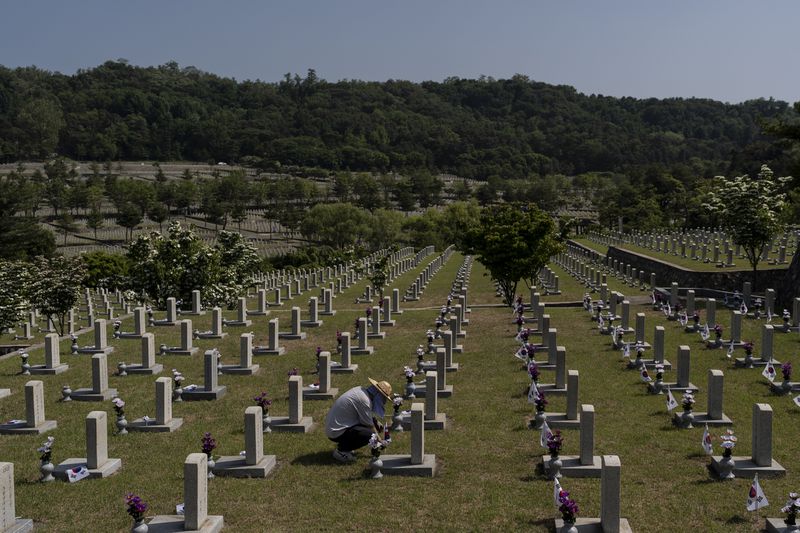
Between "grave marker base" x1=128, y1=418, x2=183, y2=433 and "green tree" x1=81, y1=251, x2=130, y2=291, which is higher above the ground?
"grave marker base" x1=128, y1=418, x2=183, y2=433

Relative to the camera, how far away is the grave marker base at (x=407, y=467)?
386 inches

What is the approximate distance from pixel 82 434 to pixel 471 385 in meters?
7.29

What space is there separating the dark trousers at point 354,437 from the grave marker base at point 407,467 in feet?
1.44

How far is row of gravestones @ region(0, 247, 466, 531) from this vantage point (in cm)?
791

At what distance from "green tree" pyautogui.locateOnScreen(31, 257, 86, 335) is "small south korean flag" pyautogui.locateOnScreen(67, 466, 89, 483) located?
19.1m

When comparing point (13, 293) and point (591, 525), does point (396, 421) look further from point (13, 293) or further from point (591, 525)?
point (13, 293)

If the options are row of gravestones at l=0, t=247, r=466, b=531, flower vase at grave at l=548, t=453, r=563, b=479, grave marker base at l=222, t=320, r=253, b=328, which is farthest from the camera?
grave marker base at l=222, t=320, r=253, b=328

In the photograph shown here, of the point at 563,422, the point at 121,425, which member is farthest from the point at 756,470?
the point at 121,425

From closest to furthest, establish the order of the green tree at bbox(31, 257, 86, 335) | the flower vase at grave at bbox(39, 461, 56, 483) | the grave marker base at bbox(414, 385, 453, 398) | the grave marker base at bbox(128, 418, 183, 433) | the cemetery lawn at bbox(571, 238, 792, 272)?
1. the flower vase at grave at bbox(39, 461, 56, 483)
2. the grave marker base at bbox(128, 418, 183, 433)
3. the grave marker base at bbox(414, 385, 453, 398)
4. the green tree at bbox(31, 257, 86, 335)
5. the cemetery lawn at bbox(571, 238, 792, 272)

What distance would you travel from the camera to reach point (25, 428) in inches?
480

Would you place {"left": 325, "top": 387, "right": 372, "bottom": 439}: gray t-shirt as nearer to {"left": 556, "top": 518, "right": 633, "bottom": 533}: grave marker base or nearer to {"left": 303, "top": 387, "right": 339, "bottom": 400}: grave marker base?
{"left": 556, "top": 518, "right": 633, "bottom": 533}: grave marker base

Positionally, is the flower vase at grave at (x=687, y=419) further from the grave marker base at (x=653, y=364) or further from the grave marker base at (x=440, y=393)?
the grave marker base at (x=440, y=393)

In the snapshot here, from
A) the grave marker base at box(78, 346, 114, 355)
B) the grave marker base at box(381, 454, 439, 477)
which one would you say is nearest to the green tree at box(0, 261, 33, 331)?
the grave marker base at box(78, 346, 114, 355)

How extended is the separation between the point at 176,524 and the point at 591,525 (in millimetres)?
4463
